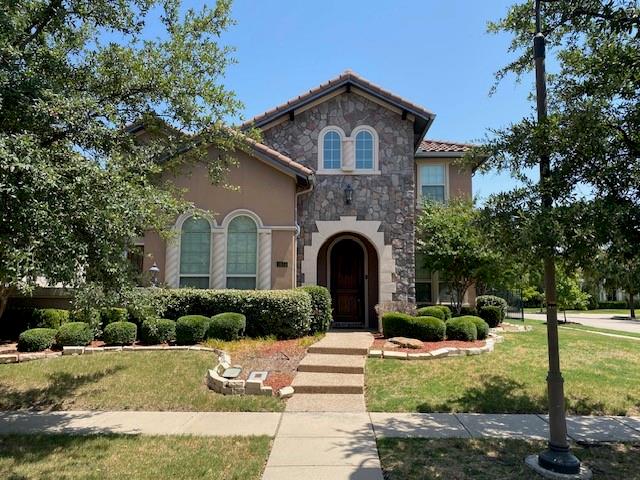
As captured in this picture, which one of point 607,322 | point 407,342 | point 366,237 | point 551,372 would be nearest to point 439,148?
point 366,237

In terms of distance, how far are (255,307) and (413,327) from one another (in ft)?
13.2

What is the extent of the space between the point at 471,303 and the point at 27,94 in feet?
47.2

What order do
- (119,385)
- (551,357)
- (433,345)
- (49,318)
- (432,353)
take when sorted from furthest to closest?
(49,318), (433,345), (432,353), (119,385), (551,357)

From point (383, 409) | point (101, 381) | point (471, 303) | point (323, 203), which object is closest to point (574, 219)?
point (383, 409)

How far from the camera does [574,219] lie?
464cm

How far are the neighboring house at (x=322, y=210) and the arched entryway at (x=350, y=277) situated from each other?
0.11ft

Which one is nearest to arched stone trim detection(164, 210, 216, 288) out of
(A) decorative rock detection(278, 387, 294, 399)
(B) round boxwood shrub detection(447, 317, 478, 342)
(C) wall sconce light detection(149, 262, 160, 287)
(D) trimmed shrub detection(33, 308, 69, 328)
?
(C) wall sconce light detection(149, 262, 160, 287)

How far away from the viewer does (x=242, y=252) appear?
518 inches

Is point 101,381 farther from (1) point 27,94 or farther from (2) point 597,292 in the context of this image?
(2) point 597,292

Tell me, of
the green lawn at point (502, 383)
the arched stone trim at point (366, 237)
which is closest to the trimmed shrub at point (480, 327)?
the green lawn at point (502, 383)

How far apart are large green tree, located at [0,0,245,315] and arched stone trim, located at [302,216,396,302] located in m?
5.47

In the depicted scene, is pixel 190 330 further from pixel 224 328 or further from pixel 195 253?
pixel 195 253

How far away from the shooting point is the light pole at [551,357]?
195 inches

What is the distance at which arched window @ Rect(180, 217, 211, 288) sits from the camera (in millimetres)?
13094
